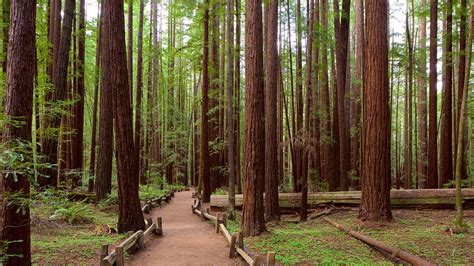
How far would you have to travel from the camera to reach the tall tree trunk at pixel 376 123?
31.3ft

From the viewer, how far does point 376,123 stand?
9.63 m

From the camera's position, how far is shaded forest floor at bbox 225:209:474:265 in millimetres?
6793

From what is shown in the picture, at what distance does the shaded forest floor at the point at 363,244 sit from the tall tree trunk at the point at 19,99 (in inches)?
174

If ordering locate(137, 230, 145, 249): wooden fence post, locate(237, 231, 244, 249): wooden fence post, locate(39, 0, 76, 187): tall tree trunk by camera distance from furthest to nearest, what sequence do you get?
locate(39, 0, 76, 187): tall tree trunk → locate(137, 230, 145, 249): wooden fence post → locate(237, 231, 244, 249): wooden fence post

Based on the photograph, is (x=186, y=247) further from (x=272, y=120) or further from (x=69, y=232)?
(x=272, y=120)

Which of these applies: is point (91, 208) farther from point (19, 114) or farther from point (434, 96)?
point (434, 96)

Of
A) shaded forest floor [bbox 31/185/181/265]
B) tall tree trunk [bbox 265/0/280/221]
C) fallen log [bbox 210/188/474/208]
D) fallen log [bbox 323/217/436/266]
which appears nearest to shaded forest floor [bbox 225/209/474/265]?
fallen log [bbox 323/217/436/266]

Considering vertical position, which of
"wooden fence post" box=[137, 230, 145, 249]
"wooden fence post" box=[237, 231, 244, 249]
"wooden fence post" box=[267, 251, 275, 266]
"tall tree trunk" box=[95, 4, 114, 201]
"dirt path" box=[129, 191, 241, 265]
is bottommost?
"dirt path" box=[129, 191, 241, 265]

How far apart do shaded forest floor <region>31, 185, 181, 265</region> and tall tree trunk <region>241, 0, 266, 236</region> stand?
10.8 ft

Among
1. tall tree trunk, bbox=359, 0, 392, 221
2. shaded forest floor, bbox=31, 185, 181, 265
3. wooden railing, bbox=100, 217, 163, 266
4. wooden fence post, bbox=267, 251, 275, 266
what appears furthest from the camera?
tall tree trunk, bbox=359, 0, 392, 221

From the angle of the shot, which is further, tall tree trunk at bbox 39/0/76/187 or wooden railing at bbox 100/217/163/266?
tall tree trunk at bbox 39/0/76/187

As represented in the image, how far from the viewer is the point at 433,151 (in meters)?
14.8

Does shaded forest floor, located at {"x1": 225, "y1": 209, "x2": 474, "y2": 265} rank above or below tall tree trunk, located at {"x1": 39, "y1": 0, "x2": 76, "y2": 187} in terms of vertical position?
below

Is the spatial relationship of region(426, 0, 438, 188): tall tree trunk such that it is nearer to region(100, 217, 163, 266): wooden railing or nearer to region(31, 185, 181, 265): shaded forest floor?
region(100, 217, 163, 266): wooden railing
